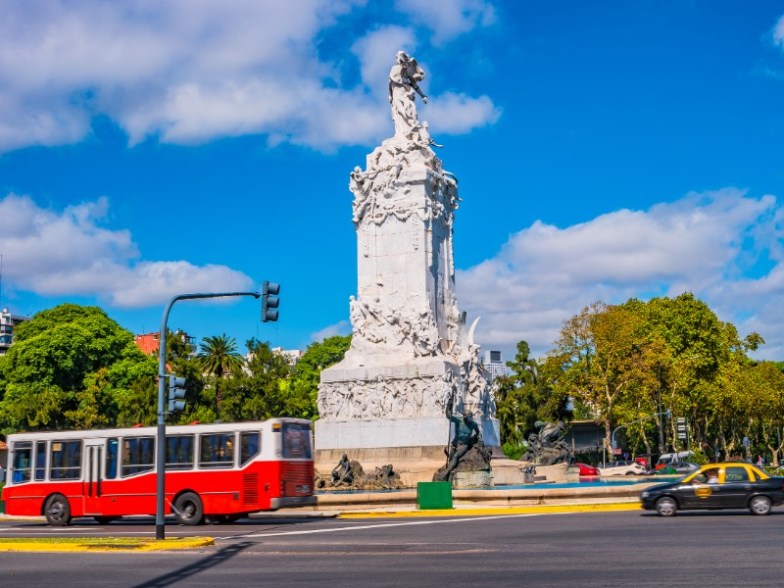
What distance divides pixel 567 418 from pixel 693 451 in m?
10.3

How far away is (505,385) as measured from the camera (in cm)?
7669

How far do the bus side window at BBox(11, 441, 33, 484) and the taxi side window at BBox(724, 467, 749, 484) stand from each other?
20374 millimetres

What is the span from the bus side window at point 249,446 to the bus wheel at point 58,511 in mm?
6212

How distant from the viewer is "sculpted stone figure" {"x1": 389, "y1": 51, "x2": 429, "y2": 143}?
5059 centimetres

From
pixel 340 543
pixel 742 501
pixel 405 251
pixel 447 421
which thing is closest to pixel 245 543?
pixel 340 543

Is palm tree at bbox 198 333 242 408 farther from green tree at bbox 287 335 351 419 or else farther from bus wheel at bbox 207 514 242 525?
bus wheel at bbox 207 514 242 525

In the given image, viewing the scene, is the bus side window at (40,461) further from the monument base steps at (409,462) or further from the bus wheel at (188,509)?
the monument base steps at (409,462)

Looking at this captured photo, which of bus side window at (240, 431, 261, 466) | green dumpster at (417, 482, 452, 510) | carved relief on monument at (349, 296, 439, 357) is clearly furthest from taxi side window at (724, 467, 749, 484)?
carved relief on monument at (349, 296, 439, 357)

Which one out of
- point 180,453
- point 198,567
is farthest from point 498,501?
point 198,567

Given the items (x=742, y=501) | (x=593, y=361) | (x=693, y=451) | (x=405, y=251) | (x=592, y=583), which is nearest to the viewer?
(x=592, y=583)

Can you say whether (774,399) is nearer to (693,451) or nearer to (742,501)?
(693,451)

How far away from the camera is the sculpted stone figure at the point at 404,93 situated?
50.6 meters

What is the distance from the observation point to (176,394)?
21406 millimetres

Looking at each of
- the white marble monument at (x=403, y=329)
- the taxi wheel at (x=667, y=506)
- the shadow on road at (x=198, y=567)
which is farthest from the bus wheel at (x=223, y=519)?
the white marble monument at (x=403, y=329)
